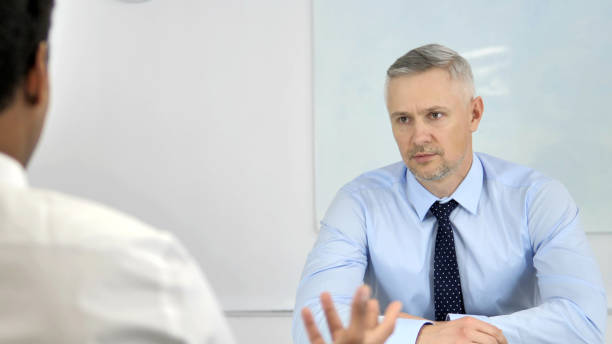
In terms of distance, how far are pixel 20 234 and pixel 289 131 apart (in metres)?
2.44

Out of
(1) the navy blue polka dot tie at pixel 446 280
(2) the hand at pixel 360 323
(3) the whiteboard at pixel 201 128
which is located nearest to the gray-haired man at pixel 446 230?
(1) the navy blue polka dot tie at pixel 446 280

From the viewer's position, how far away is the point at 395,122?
6.94ft

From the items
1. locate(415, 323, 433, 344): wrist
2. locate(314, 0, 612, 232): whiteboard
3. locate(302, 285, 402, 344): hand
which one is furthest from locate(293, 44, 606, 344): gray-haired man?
locate(302, 285, 402, 344): hand

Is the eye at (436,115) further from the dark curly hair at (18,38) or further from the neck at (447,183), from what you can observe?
the dark curly hair at (18,38)

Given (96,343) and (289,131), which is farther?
(289,131)

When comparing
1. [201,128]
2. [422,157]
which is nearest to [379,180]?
[422,157]

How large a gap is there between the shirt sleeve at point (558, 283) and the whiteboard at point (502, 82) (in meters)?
0.92

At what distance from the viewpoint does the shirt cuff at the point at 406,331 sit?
1.66 metres

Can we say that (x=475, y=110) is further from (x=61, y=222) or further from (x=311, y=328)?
(x=61, y=222)

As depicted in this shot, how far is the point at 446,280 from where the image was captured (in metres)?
1.94

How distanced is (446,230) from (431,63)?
1.89 feet

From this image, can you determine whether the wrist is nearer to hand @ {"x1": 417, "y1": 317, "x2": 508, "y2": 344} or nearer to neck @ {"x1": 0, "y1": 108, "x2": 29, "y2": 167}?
hand @ {"x1": 417, "y1": 317, "x2": 508, "y2": 344}

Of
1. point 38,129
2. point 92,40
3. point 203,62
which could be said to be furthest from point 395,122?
point 92,40

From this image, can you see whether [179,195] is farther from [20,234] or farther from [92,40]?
[20,234]
